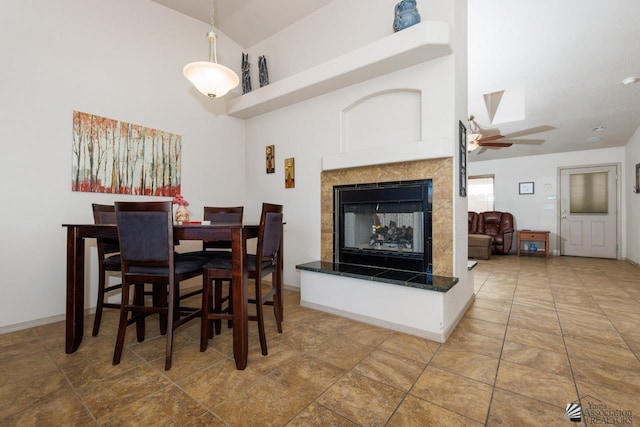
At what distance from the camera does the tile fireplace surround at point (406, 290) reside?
212 cm

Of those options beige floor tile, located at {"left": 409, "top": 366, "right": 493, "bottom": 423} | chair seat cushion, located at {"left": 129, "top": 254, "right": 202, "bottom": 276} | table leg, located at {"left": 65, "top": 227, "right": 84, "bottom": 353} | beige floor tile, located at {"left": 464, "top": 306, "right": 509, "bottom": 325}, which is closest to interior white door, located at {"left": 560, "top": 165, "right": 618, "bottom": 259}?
beige floor tile, located at {"left": 464, "top": 306, "right": 509, "bottom": 325}

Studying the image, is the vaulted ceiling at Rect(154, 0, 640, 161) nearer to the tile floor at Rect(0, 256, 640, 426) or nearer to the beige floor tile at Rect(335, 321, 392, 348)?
the tile floor at Rect(0, 256, 640, 426)

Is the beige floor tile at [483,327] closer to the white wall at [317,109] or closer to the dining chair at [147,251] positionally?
the white wall at [317,109]

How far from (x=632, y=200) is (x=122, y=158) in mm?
8252

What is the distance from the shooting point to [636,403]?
4.53 feet

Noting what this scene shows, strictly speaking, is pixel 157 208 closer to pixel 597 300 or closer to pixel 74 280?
pixel 74 280

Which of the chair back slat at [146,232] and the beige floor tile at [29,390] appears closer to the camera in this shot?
the beige floor tile at [29,390]

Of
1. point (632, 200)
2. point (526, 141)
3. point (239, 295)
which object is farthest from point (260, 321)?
point (632, 200)

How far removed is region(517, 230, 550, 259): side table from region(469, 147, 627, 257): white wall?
1.11 feet

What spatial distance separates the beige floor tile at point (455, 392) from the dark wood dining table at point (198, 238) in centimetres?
103

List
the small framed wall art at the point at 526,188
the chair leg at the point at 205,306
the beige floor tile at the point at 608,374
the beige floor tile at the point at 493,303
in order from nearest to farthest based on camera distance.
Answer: the beige floor tile at the point at 608,374 → the chair leg at the point at 205,306 → the beige floor tile at the point at 493,303 → the small framed wall art at the point at 526,188

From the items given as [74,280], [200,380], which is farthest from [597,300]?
[74,280]

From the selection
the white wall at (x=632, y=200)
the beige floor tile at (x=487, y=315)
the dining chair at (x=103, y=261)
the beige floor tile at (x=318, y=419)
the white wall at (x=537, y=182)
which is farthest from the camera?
the white wall at (x=537, y=182)

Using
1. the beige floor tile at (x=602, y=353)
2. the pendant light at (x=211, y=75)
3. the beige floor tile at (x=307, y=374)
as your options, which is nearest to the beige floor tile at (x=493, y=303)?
Result: the beige floor tile at (x=602, y=353)
